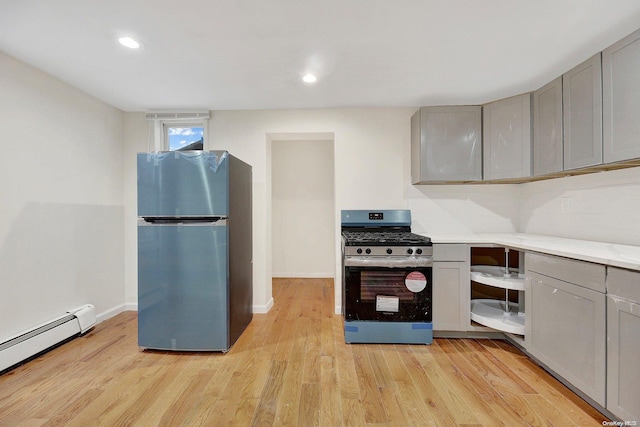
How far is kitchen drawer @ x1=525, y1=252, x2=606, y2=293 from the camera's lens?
→ 1549mm

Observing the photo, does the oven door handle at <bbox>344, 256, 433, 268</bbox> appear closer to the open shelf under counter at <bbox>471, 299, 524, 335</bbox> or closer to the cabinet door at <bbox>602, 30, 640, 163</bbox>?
the open shelf under counter at <bbox>471, 299, 524, 335</bbox>

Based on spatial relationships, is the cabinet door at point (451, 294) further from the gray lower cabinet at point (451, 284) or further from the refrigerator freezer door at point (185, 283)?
the refrigerator freezer door at point (185, 283)

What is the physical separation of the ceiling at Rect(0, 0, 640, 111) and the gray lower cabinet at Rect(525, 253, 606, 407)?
150 cm

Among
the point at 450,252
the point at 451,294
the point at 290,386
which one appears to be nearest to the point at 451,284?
the point at 451,294

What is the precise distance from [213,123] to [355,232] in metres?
2.09

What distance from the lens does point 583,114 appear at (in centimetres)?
201

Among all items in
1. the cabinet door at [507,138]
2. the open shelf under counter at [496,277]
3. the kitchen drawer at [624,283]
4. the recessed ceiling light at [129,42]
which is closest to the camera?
the kitchen drawer at [624,283]

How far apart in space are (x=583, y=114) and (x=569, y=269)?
1.17m

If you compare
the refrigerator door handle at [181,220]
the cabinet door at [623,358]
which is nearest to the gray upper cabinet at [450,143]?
the cabinet door at [623,358]

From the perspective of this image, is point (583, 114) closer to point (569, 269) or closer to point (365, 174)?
point (569, 269)

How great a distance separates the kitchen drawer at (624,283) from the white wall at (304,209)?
11.9 feet

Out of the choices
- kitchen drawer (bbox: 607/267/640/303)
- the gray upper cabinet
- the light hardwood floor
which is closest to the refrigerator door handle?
the light hardwood floor

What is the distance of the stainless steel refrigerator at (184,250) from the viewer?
226cm

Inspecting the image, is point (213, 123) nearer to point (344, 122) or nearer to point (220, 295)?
point (344, 122)
